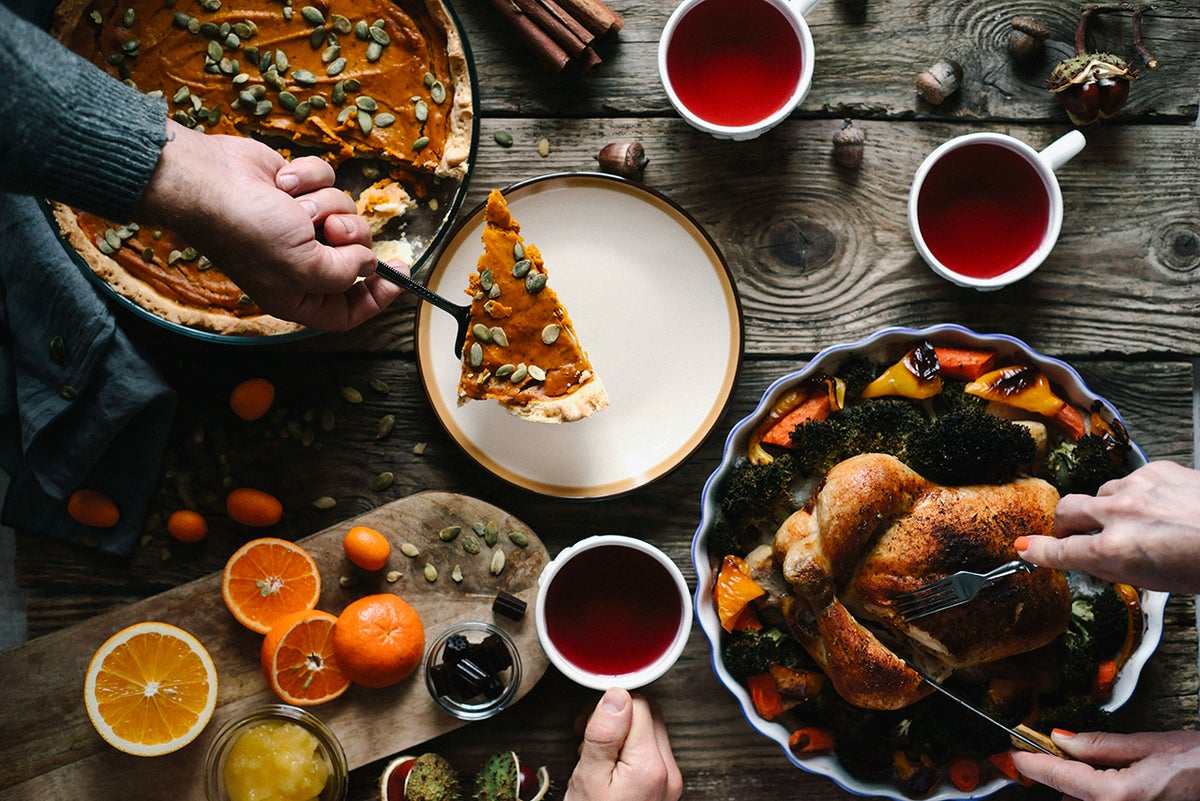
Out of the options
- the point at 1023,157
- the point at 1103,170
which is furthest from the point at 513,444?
the point at 1103,170

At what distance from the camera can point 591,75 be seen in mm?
3107

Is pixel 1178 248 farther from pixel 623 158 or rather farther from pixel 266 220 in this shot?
pixel 266 220

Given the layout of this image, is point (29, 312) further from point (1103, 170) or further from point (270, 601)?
point (1103, 170)

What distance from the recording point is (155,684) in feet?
9.25

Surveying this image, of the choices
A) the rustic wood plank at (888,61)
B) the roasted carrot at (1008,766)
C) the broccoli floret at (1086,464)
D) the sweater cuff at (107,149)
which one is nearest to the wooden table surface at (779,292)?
the rustic wood plank at (888,61)

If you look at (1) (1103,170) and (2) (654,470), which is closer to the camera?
(2) (654,470)

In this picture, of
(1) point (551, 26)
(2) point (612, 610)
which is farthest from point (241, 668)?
(1) point (551, 26)

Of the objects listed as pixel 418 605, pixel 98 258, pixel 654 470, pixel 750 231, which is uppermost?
pixel 98 258

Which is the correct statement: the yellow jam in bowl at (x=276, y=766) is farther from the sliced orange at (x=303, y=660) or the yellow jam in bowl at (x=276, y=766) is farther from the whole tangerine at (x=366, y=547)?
the whole tangerine at (x=366, y=547)

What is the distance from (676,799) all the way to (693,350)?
4.64 feet

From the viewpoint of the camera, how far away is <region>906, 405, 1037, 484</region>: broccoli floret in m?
2.69

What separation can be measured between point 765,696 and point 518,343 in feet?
4.31

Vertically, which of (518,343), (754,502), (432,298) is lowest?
(754,502)

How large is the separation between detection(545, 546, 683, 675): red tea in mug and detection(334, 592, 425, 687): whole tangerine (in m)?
0.43
